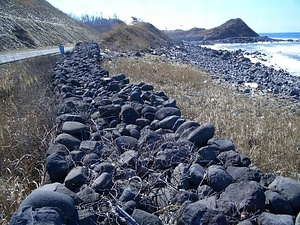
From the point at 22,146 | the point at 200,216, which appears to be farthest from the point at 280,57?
the point at 200,216

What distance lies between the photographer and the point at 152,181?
2604 millimetres

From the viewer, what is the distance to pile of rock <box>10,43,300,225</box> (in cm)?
202

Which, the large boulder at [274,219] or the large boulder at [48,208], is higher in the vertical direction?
the large boulder at [48,208]

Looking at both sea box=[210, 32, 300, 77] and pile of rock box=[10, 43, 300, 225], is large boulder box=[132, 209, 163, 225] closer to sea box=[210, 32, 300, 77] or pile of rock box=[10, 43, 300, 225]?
pile of rock box=[10, 43, 300, 225]

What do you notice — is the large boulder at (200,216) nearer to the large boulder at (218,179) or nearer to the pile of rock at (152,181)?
the pile of rock at (152,181)

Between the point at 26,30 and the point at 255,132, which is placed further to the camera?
the point at 26,30

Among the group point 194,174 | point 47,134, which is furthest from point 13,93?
point 194,174

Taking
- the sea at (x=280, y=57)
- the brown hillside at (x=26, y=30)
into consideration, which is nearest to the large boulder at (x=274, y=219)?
the sea at (x=280, y=57)

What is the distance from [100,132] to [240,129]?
2.34 m

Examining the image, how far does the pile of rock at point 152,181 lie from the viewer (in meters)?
2.02

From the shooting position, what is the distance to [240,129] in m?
Result: 4.79

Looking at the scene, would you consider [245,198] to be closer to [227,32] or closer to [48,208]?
[48,208]

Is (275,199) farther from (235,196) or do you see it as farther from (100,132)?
(100,132)

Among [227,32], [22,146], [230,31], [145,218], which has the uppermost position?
[230,31]
